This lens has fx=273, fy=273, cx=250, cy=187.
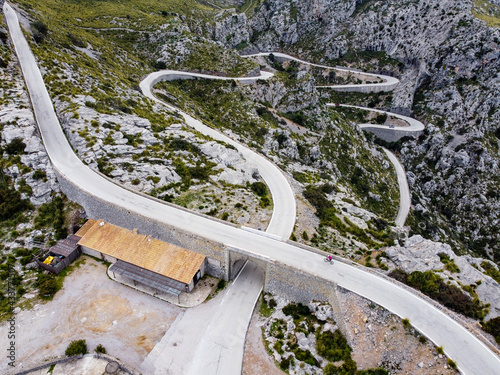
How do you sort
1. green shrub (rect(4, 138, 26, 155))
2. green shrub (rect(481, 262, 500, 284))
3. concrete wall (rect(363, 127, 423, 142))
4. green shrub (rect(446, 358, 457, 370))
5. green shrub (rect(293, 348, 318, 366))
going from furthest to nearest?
1. concrete wall (rect(363, 127, 423, 142))
2. green shrub (rect(4, 138, 26, 155))
3. green shrub (rect(481, 262, 500, 284))
4. green shrub (rect(293, 348, 318, 366))
5. green shrub (rect(446, 358, 457, 370))

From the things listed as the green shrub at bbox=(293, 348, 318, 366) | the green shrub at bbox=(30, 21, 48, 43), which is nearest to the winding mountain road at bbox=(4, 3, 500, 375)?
the green shrub at bbox=(293, 348, 318, 366)

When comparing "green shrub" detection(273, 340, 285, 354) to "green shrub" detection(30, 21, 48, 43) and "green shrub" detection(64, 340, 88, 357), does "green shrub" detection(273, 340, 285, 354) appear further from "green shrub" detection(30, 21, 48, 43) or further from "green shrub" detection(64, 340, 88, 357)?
"green shrub" detection(30, 21, 48, 43)

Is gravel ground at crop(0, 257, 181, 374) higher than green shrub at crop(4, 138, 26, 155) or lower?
lower

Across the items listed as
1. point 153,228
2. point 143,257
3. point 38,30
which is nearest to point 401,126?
point 153,228

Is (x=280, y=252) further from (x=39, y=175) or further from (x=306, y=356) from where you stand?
(x=39, y=175)

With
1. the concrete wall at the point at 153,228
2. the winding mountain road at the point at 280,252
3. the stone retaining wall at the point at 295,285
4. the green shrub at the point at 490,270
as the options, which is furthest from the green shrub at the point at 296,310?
the green shrub at the point at 490,270
